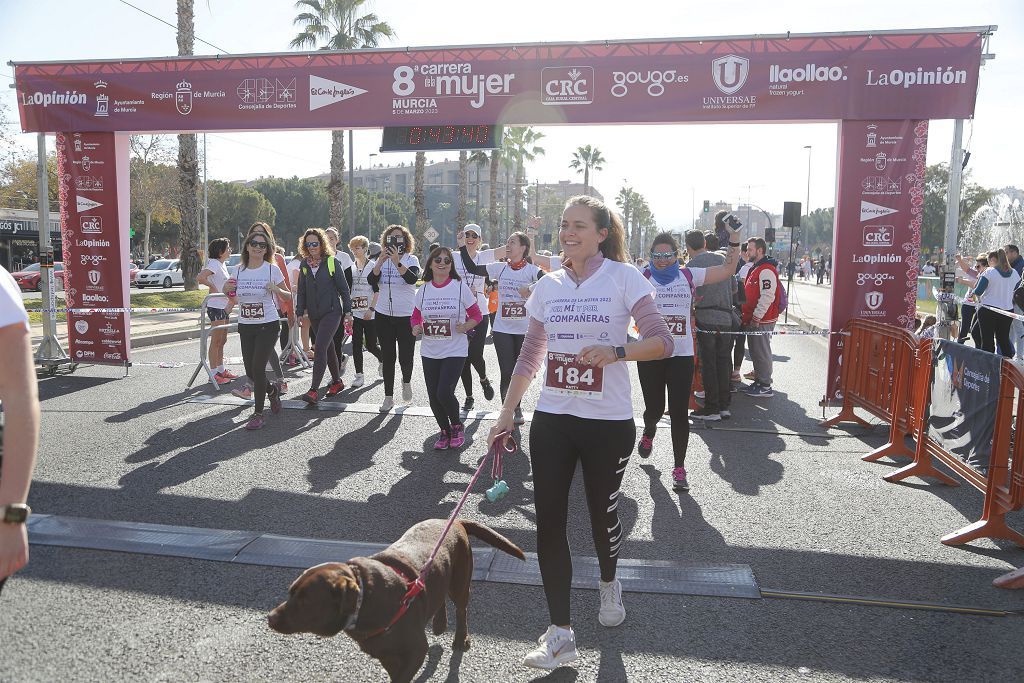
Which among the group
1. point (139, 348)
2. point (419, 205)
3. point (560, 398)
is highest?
point (419, 205)

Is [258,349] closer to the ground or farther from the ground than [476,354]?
farther from the ground

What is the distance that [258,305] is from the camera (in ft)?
25.8

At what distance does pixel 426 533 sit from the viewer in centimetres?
321

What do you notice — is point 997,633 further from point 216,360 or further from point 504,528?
point 216,360

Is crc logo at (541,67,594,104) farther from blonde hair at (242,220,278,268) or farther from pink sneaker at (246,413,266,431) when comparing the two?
pink sneaker at (246,413,266,431)

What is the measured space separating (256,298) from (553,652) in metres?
5.63

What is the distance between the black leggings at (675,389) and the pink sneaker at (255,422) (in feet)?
13.3

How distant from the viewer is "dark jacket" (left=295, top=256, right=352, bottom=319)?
29.6ft

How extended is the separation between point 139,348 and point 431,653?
12975 millimetres

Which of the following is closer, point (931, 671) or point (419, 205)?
point (931, 671)

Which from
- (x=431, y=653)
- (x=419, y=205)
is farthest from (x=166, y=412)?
(x=419, y=205)

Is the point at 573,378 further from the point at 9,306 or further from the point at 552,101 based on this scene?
the point at 552,101

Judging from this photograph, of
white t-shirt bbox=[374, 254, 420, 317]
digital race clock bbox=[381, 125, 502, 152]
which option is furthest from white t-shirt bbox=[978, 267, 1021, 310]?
white t-shirt bbox=[374, 254, 420, 317]

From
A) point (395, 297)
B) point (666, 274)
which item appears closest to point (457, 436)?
point (395, 297)
